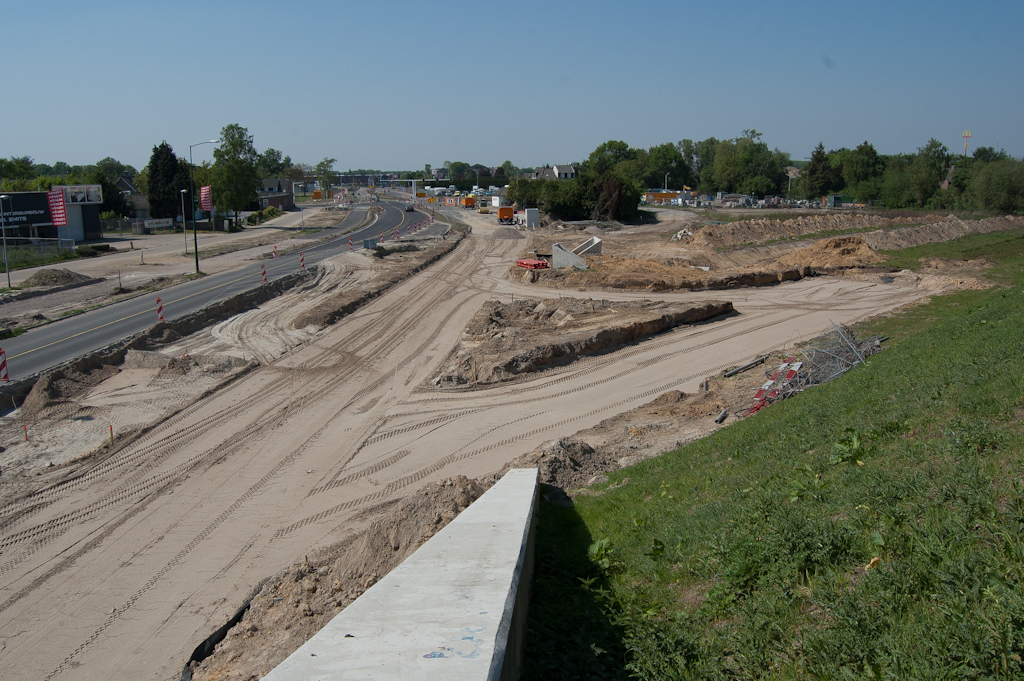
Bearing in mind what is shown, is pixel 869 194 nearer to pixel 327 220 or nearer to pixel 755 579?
→ pixel 327 220

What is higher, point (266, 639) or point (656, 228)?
point (656, 228)

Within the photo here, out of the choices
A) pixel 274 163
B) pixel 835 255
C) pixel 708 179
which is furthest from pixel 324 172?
pixel 835 255

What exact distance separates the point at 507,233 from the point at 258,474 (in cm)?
5032

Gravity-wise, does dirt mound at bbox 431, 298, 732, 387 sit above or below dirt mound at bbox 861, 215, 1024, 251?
below

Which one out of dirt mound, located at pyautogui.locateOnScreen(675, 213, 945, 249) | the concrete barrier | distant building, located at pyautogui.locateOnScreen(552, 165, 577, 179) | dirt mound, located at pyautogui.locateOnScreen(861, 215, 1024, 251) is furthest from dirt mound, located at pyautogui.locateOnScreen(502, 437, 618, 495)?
distant building, located at pyautogui.locateOnScreen(552, 165, 577, 179)

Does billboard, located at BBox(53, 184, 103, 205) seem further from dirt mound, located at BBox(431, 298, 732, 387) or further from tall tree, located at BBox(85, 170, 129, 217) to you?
dirt mound, located at BBox(431, 298, 732, 387)

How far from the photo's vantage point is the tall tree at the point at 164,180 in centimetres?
6856

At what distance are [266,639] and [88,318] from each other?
24342 millimetres

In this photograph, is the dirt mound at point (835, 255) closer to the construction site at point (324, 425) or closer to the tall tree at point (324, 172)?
the construction site at point (324, 425)

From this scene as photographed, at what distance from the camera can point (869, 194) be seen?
94.8 meters

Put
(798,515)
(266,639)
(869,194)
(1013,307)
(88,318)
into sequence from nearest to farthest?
1. (798,515)
2. (266,639)
3. (1013,307)
4. (88,318)
5. (869,194)

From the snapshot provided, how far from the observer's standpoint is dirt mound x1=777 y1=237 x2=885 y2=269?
4209cm

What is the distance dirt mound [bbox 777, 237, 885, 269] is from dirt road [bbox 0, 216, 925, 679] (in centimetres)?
1636

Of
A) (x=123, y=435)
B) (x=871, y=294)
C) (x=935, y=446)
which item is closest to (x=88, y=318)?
(x=123, y=435)
